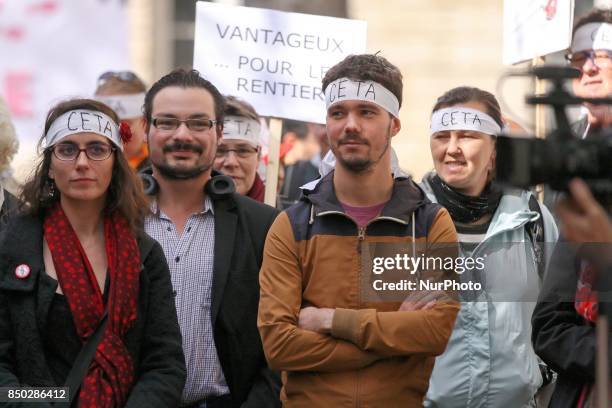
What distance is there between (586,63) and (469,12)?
25.6 feet

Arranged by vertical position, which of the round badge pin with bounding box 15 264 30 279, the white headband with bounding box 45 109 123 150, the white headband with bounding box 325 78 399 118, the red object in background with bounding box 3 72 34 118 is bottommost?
the round badge pin with bounding box 15 264 30 279

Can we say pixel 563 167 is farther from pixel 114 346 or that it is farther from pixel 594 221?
pixel 114 346

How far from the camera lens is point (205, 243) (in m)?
5.57

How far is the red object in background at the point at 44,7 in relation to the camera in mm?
13453

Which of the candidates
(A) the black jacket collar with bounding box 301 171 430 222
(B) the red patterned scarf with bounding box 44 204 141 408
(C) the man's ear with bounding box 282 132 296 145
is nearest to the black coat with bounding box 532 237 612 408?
(A) the black jacket collar with bounding box 301 171 430 222

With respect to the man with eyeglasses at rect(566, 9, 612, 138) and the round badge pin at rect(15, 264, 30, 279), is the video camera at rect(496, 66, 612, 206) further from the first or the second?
the man with eyeglasses at rect(566, 9, 612, 138)

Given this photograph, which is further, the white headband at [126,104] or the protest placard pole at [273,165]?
the white headband at [126,104]

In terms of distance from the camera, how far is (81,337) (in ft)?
16.2

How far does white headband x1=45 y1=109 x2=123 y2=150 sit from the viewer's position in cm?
526

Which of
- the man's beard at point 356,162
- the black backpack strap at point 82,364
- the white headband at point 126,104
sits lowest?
the black backpack strap at point 82,364

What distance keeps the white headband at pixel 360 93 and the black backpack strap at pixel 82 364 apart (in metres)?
1.27

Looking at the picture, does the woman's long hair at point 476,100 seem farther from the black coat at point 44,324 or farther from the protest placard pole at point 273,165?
the black coat at point 44,324

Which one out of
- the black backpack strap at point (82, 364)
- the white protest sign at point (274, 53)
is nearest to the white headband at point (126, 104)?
the white protest sign at point (274, 53)

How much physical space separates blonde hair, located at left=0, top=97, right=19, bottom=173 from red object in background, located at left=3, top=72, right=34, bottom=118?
269 inches
